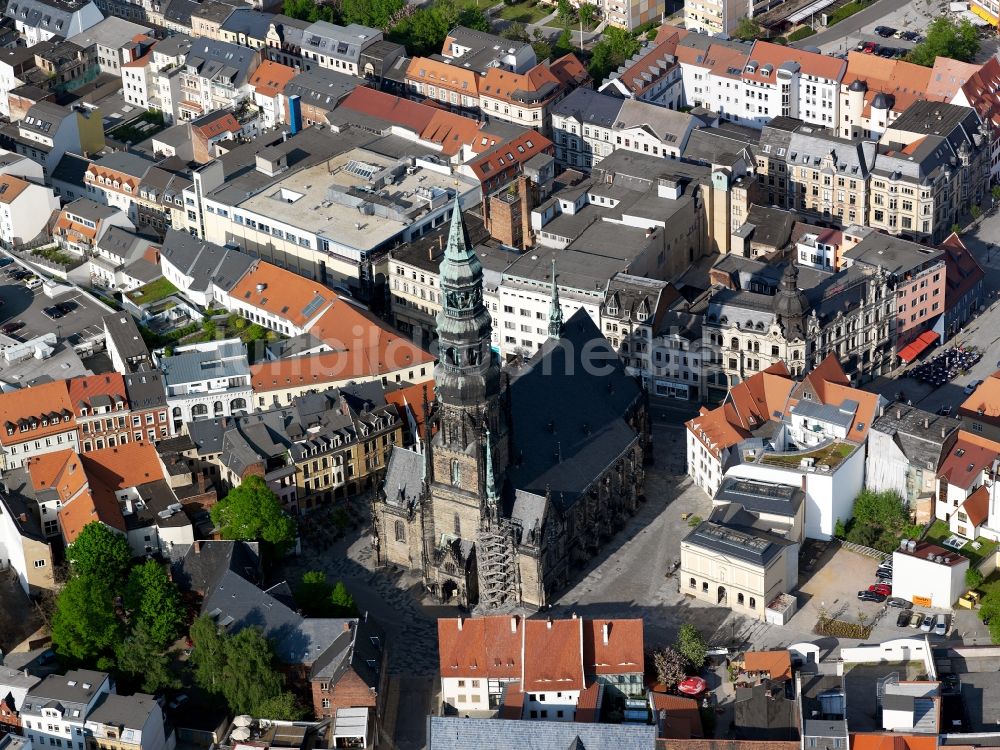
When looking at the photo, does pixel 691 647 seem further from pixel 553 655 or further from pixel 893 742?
pixel 893 742

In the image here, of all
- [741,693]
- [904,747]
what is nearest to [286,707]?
[741,693]

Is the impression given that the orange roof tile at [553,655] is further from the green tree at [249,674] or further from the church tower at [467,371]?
the green tree at [249,674]

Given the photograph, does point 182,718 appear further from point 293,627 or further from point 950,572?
point 950,572

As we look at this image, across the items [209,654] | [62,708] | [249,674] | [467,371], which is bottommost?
[62,708]

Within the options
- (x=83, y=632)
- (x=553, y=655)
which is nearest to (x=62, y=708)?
(x=83, y=632)

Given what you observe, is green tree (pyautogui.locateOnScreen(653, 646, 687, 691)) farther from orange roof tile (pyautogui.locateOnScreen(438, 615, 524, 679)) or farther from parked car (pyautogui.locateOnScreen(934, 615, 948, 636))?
parked car (pyautogui.locateOnScreen(934, 615, 948, 636))

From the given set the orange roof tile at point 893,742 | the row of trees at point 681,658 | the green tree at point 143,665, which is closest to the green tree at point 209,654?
the green tree at point 143,665
